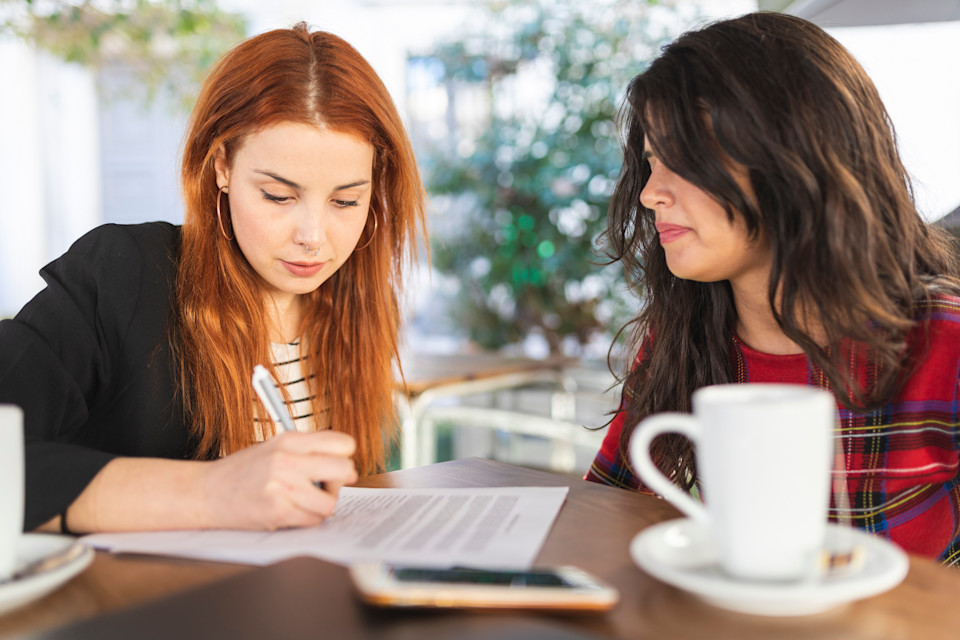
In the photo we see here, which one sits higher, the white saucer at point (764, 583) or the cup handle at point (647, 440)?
the cup handle at point (647, 440)

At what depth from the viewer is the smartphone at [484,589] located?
501 mm

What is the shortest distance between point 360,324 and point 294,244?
0.23 metres

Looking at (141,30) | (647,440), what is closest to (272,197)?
(647,440)

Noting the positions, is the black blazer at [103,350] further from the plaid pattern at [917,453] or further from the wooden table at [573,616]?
the plaid pattern at [917,453]

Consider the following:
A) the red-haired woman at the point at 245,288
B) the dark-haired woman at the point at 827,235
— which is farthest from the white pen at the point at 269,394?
the dark-haired woman at the point at 827,235

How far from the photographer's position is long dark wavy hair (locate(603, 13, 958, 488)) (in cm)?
94

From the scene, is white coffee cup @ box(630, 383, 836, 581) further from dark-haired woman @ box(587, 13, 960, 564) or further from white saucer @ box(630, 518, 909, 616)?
dark-haired woman @ box(587, 13, 960, 564)

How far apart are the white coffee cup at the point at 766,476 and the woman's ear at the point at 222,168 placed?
823 mm

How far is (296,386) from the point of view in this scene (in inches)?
49.4

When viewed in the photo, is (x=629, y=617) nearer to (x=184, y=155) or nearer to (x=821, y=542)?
(x=821, y=542)

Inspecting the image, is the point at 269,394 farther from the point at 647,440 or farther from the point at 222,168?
the point at 222,168

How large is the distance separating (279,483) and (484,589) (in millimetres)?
258

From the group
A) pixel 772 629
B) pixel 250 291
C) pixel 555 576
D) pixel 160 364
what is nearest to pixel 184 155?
pixel 250 291

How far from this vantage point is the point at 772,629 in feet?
1.61
